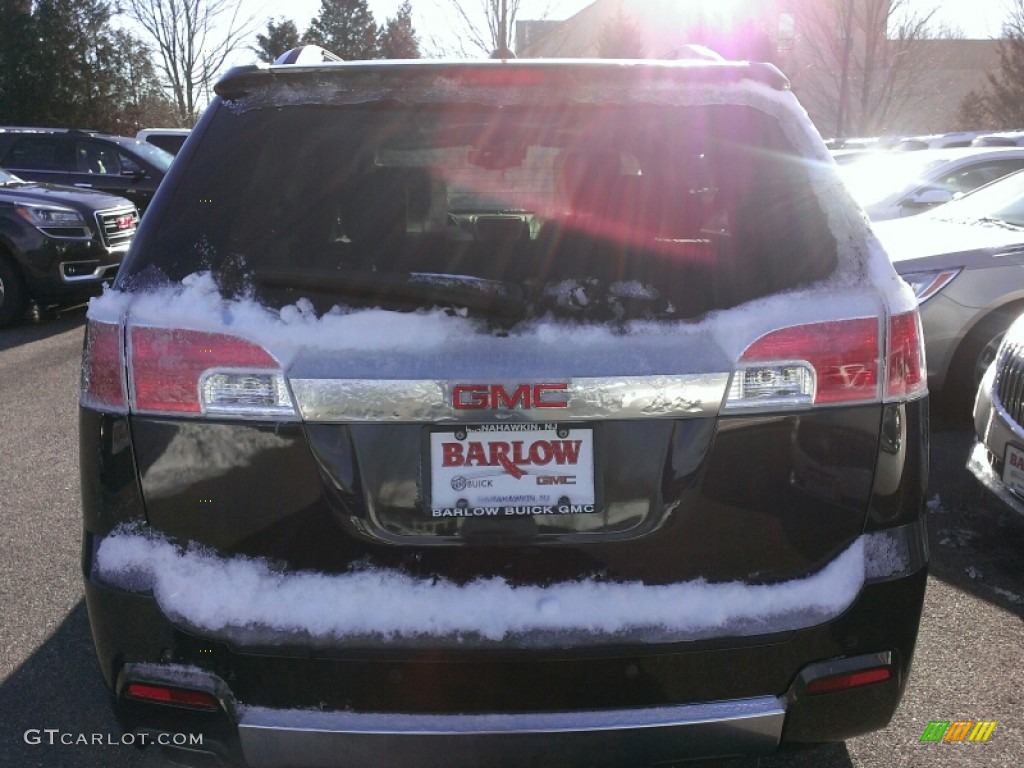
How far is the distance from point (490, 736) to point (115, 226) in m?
9.77

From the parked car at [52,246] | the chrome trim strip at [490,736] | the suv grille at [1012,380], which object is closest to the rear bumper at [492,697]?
the chrome trim strip at [490,736]

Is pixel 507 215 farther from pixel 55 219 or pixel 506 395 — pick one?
pixel 55 219

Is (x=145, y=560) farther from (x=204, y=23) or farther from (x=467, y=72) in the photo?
(x=204, y=23)

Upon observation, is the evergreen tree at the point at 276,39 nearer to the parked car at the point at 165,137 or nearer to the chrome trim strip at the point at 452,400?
the parked car at the point at 165,137

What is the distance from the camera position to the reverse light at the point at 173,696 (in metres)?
1.89

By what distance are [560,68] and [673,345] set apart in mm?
743

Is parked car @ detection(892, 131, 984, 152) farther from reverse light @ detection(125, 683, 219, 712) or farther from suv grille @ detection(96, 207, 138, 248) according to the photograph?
reverse light @ detection(125, 683, 219, 712)

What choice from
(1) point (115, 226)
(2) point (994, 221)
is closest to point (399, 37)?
(1) point (115, 226)

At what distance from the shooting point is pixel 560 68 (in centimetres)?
216

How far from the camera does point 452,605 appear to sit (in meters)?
1.86

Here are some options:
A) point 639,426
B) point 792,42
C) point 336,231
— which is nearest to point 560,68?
point 336,231

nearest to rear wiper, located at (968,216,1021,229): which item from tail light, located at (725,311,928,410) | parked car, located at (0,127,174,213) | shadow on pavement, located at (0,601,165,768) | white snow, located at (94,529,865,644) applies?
tail light, located at (725,311,928,410)

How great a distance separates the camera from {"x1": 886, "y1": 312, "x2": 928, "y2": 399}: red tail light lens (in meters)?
1.97

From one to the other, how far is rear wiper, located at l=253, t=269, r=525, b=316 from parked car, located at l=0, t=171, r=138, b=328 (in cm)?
808
